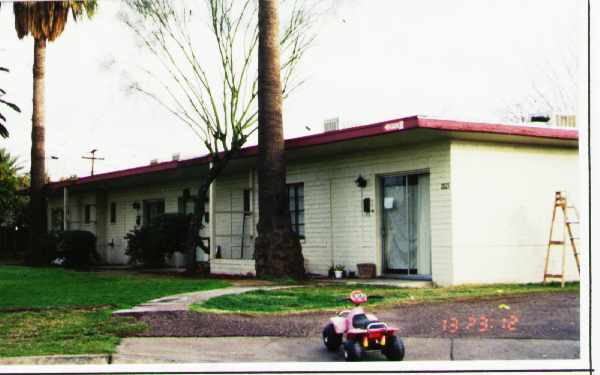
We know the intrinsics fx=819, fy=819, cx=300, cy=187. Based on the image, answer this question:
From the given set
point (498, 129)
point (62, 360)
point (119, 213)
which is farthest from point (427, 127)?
point (119, 213)

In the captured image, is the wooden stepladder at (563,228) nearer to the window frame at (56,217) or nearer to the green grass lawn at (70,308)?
the green grass lawn at (70,308)

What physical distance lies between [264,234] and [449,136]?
3888mm

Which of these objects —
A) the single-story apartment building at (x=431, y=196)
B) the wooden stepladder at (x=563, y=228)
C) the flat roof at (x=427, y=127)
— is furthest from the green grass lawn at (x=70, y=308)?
the wooden stepladder at (x=563, y=228)

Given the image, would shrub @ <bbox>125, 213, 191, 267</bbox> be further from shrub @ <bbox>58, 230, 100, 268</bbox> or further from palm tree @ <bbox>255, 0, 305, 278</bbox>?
palm tree @ <bbox>255, 0, 305, 278</bbox>

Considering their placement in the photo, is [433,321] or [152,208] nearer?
[433,321]

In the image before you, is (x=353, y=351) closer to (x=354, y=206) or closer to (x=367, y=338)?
(x=367, y=338)

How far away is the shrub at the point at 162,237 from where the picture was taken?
65.2ft

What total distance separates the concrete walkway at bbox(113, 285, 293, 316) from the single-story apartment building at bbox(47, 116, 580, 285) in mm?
2729

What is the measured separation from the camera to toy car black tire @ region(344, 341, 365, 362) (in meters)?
7.16

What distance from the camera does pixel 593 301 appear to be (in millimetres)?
6855

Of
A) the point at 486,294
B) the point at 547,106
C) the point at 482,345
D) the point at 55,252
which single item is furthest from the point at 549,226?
the point at 55,252

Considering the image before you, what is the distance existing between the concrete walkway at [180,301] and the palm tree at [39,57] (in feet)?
41.7

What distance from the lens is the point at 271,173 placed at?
49.7ft

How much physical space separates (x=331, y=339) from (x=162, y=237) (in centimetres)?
1270
